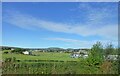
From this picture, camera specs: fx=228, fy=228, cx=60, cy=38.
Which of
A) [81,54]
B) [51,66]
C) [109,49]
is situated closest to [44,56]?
[51,66]

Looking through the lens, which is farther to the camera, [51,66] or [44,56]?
[51,66]

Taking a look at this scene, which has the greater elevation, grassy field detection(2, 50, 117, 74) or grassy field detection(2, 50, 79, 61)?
grassy field detection(2, 50, 79, 61)

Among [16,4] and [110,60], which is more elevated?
[16,4]

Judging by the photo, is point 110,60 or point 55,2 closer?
point 55,2

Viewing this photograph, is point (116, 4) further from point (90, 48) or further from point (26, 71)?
point (26, 71)

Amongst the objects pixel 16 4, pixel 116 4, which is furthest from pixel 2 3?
pixel 116 4

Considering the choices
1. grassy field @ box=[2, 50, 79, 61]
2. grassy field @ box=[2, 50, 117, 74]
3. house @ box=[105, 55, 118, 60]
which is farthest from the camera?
house @ box=[105, 55, 118, 60]

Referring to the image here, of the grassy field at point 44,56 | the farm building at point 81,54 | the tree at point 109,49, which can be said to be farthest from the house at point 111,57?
the grassy field at point 44,56

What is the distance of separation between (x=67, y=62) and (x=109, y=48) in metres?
1.22

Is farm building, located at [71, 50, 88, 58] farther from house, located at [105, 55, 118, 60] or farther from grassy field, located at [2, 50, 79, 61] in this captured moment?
house, located at [105, 55, 118, 60]

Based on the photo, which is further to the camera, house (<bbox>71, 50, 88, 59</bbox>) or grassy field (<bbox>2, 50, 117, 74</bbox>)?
house (<bbox>71, 50, 88, 59</bbox>)

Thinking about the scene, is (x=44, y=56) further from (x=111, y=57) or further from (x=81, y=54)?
(x=111, y=57)

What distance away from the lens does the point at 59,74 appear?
5.79m

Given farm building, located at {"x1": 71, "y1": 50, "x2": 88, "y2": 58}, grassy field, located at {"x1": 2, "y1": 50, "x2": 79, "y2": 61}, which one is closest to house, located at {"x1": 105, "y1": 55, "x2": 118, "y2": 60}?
farm building, located at {"x1": 71, "y1": 50, "x2": 88, "y2": 58}
